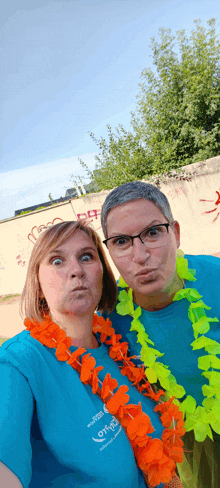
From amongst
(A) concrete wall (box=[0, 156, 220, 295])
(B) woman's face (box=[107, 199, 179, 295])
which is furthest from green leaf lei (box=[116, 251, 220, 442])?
(A) concrete wall (box=[0, 156, 220, 295])

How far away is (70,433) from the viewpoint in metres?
0.88

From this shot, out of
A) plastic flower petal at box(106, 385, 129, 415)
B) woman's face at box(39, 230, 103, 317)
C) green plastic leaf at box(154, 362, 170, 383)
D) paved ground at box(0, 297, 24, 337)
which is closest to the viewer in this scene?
plastic flower petal at box(106, 385, 129, 415)

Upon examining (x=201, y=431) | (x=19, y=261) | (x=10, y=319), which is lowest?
(x=10, y=319)

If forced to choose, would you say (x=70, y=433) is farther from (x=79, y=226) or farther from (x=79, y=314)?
(x=79, y=226)

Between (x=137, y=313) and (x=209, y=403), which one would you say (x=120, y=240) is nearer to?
(x=137, y=313)

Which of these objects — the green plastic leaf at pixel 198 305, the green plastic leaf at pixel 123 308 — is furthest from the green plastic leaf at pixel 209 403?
the green plastic leaf at pixel 123 308

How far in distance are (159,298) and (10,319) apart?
5.87 m

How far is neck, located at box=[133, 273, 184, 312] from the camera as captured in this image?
1.38 m

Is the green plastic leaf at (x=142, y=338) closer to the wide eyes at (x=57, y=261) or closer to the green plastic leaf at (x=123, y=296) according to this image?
the green plastic leaf at (x=123, y=296)

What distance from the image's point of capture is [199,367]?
136 cm

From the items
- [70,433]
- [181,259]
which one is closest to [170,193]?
[181,259]

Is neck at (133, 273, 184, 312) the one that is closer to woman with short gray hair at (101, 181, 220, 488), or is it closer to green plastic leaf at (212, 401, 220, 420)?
woman with short gray hair at (101, 181, 220, 488)

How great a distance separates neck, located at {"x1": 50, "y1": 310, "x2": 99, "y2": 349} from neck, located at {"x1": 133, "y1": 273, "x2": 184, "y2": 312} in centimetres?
33

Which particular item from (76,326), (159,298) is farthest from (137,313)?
(76,326)
